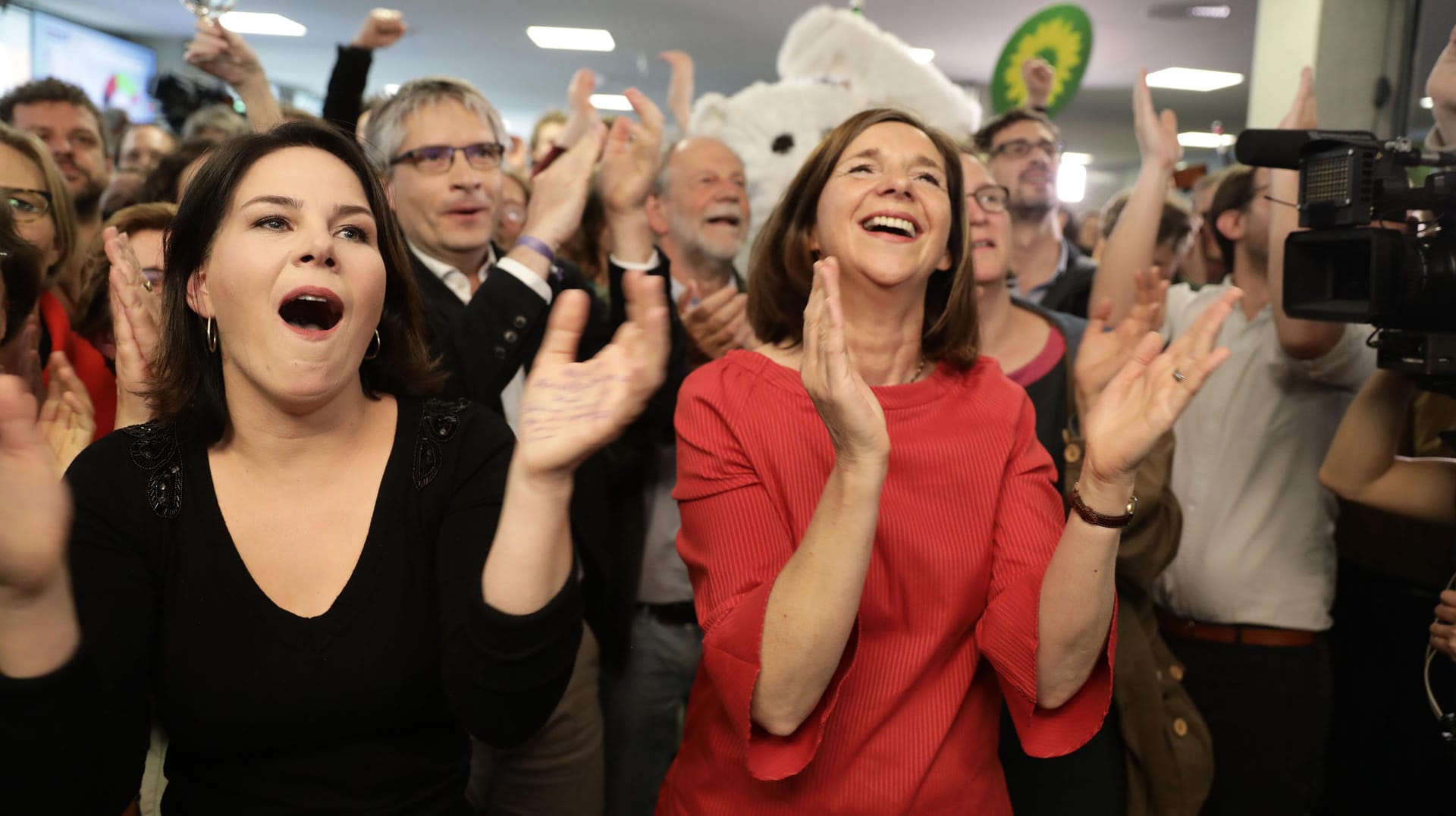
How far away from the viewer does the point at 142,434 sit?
134 cm

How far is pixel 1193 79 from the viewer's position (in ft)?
33.6

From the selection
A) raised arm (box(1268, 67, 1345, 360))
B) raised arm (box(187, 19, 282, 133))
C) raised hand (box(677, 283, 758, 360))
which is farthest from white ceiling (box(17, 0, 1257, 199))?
raised arm (box(1268, 67, 1345, 360))

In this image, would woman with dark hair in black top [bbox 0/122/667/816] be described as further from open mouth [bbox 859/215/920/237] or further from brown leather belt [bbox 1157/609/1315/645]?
brown leather belt [bbox 1157/609/1315/645]

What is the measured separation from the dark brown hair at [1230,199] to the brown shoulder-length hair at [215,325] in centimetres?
190

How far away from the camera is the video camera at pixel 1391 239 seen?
1542 millimetres

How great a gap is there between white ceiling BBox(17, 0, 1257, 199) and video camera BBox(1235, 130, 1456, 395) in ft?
22.3

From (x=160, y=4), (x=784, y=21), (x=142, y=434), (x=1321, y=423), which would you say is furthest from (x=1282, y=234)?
(x=160, y=4)

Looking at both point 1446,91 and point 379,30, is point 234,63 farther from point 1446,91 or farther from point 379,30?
point 1446,91

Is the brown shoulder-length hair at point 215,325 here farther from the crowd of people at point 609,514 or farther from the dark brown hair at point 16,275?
the dark brown hair at point 16,275

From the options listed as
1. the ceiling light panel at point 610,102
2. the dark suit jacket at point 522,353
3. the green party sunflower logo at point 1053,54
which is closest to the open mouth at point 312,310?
the dark suit jacket at point 522,353

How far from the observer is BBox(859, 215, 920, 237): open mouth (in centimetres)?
157

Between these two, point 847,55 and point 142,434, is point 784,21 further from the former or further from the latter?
point 142,434

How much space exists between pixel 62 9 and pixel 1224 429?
10.3 m

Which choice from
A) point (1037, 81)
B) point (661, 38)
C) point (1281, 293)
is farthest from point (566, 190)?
point (661, 38)
